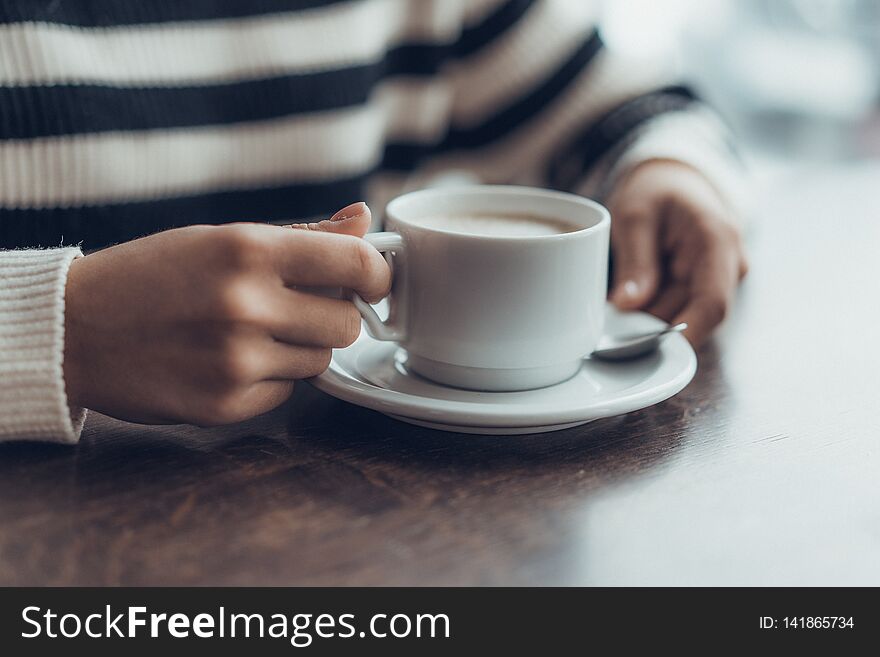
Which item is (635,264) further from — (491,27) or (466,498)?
(491,27)

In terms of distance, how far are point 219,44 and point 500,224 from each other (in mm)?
438

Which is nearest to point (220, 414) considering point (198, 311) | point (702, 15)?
point (198, 311)

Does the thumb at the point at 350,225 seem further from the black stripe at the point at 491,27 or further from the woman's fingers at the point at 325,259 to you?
the black stripe at the point at 491,27

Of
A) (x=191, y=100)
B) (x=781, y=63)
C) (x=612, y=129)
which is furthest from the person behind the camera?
(x=781, y=63)

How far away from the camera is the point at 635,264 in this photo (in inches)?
31.4

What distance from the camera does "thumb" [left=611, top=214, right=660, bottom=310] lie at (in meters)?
0.76

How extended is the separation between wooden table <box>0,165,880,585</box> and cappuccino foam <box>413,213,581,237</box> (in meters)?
0.15

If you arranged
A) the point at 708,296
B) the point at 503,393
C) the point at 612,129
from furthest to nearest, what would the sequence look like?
the point at 612,129, the point at 708,296, the point at 503,393

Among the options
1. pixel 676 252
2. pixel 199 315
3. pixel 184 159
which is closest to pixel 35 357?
pixel 199 315

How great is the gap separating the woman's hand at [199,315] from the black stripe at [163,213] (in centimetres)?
31

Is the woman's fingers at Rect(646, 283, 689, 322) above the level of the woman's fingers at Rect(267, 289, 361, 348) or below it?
above

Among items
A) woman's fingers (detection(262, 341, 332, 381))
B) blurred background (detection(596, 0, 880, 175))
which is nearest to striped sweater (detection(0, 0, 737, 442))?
woman's fingers (detection(262, 341, 332, 381))

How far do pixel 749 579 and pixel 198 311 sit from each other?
33 centimetres

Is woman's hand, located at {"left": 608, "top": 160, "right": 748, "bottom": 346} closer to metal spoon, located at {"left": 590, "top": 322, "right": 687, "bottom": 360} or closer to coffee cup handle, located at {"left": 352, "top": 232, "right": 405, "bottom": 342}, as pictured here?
metal spoon, located at {"left": 590, "top": 322, "right": 687, "bottom": 360}
